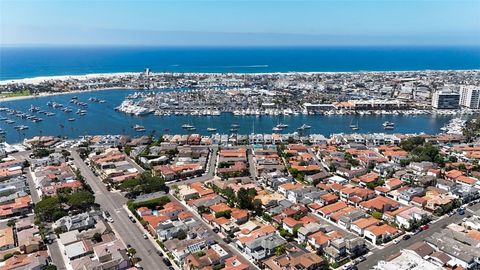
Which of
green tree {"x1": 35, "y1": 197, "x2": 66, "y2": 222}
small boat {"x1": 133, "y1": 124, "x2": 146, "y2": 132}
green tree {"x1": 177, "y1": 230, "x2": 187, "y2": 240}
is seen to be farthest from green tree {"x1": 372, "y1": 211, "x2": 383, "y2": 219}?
small boat {"x1": 133, "y1": 124, "x2": 146, "y2": 132}

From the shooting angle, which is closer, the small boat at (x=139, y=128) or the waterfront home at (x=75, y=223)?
the waterfront home at (x=75, y=223)

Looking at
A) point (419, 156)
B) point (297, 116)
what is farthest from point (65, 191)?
point (297, 116)

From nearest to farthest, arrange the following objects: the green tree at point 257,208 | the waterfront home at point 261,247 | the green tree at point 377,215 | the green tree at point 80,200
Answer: the waterfront home at point 261,247 → the green tree at point 377,215 → the green tree at point 257,208 → the green tree at point 80,200

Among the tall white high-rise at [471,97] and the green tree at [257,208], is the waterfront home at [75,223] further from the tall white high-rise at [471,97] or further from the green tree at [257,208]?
the tall white high-rise at [471,97]

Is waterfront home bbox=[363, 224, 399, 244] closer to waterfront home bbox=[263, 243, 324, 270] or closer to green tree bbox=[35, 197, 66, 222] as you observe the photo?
waterfront home bbox=[263, 243, 324, 270]

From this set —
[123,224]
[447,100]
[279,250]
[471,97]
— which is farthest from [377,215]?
[471,97]

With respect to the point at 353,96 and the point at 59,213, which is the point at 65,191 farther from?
the point at 353,96

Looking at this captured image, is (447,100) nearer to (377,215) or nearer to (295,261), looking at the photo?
(377,215)

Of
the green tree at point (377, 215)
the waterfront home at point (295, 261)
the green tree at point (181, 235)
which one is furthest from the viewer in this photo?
the green tree at point (377, 215)

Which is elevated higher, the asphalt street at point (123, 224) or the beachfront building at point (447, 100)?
the beachfront building at point (447, 100)

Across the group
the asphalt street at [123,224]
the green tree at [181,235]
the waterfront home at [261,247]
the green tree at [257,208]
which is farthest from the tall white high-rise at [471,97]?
the asphalt street at [123,224]
